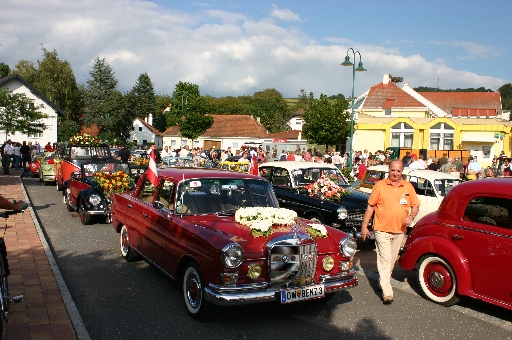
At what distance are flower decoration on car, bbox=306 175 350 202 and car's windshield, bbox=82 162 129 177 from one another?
219 inches

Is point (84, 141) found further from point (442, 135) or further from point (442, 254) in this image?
point (442, 135)

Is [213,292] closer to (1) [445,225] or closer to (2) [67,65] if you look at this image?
(1) [445,225]

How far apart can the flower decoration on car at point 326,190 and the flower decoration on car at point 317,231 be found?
4.10m

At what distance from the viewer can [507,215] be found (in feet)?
18.5

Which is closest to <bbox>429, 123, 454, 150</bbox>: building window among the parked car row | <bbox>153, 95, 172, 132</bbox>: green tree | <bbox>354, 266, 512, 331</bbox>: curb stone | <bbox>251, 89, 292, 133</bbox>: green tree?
<bbox>354, 266, 512, 331</bbox>: curb stone

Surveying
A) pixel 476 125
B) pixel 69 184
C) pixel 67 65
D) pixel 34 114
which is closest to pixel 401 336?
pixel 69 184

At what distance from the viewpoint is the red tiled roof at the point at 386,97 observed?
169ft

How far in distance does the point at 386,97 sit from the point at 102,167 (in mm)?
45356

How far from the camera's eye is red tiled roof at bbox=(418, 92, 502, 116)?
214 ft

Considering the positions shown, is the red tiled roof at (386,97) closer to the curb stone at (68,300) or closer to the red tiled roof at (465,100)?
the red tiled roof at (465,100)

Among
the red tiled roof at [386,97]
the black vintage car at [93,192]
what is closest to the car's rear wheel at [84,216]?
the black vintage car at [93,192]

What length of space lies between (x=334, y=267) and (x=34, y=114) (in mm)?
23676

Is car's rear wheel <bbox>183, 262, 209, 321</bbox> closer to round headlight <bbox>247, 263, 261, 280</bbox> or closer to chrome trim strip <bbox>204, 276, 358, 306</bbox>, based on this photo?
chrome trim strip <bbox>204, 276, 358, 306</bbox>

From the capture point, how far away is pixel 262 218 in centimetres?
558
